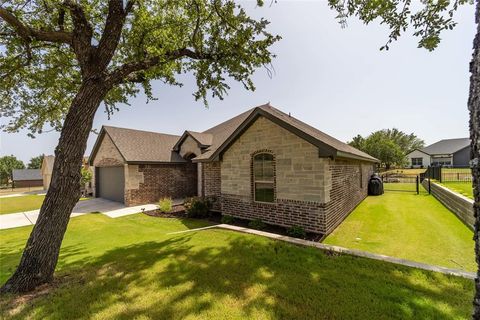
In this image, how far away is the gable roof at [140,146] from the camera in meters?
14.4

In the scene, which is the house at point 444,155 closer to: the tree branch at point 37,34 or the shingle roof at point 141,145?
the shingle roof at point 141,145

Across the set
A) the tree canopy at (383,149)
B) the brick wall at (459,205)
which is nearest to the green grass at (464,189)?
the brick wall at (459,205)

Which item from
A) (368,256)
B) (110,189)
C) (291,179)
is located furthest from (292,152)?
(110,189)

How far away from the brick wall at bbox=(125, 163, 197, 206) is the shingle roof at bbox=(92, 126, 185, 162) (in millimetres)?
574

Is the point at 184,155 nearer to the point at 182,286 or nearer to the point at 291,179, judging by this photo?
the point at 291,179

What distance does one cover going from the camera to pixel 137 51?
6.79m

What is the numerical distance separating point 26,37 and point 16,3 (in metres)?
2.27

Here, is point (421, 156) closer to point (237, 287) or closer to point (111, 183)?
point (111, 183)

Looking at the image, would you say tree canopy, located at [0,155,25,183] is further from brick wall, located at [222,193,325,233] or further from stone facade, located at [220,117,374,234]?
stone facade, located at [220,117,374,234]

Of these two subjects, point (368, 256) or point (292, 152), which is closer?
point (368, 256)

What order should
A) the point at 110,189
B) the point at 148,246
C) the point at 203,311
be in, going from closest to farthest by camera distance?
the point at 203,311, the point at 148,246, the point at 110,189

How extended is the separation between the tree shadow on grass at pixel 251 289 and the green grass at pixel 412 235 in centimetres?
208

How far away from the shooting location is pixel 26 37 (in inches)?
174

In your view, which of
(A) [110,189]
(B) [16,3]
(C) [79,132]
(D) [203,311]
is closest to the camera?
(D) [203,311]
